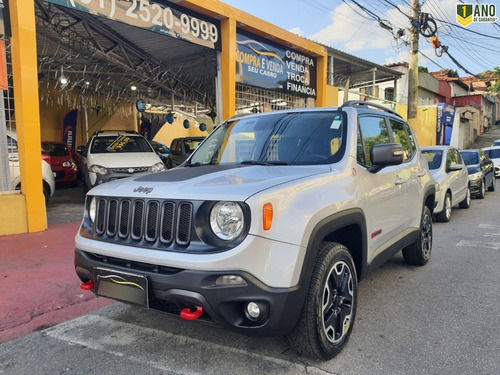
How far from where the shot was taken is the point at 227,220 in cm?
238

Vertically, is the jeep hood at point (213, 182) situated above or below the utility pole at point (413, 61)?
below

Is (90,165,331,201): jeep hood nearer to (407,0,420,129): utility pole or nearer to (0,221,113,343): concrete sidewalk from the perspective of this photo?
(0,221,113,343): concrete sidewalk

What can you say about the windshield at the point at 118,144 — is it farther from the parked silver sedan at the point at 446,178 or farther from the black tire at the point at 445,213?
the black tire at the point at 445,213

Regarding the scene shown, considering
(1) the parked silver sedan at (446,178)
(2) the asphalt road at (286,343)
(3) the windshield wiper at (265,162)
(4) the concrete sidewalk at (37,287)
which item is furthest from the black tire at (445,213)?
(4) the concrete sidewalk at (37,287)

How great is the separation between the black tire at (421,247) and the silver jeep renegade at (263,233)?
1.34 meters

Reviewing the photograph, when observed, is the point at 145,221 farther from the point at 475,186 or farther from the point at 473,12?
the point at 473,12

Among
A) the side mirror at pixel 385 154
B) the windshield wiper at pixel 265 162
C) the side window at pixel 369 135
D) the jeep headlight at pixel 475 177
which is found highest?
the side window at pixel 369 135

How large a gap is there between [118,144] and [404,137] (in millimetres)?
7310

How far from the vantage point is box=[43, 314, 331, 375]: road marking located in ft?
8.94

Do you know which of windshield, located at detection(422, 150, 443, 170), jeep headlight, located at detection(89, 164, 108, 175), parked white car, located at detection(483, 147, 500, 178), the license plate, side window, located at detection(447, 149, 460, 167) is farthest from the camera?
parked white car, located at detection(483, 147, 500, 178)

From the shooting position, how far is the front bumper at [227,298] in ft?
7.49

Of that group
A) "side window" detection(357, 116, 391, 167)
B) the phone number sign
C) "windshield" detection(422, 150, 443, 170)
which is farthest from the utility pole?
"side window" detection(357, 116, 391, 167)

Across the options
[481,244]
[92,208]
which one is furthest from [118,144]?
[481,244]

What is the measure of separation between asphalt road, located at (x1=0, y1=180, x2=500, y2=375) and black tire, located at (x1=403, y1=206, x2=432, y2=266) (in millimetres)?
602
